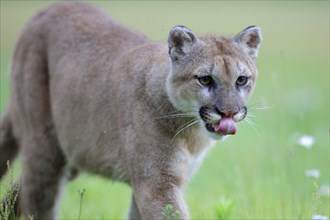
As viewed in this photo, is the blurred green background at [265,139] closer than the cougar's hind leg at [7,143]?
Yes

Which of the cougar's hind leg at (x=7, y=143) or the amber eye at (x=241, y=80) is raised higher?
the amber eye at (x=241, y=80)

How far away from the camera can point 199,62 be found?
7512 millimetres

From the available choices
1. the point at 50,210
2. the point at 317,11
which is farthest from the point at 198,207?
the point at 317,11

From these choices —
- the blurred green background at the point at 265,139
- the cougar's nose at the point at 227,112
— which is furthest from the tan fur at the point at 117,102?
the blurred green background at the point at 265,139

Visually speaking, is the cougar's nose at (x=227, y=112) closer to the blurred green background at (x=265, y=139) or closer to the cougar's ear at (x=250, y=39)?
the blurred green background at (x=265, y=139)

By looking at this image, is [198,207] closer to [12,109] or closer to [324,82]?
[12,109]

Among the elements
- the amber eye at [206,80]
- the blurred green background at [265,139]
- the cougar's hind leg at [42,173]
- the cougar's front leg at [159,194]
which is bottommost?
the blurred green background at [265,139]

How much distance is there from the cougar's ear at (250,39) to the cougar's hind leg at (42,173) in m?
2.29

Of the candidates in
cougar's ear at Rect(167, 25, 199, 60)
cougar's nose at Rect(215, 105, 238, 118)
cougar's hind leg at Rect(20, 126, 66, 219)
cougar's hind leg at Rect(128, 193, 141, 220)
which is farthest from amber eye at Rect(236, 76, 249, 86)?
cougar's hind leg at Rect(20, 126, 66, 219)

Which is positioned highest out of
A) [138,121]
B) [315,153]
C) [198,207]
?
[138,121]

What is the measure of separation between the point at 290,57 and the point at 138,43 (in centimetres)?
1285

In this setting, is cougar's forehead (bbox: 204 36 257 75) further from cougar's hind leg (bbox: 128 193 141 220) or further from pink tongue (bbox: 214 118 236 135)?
cougar's hind leg (bbox: 128 193 141 220)

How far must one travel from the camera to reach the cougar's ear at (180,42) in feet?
25.0

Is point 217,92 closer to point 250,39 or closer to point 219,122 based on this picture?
point 219,122
